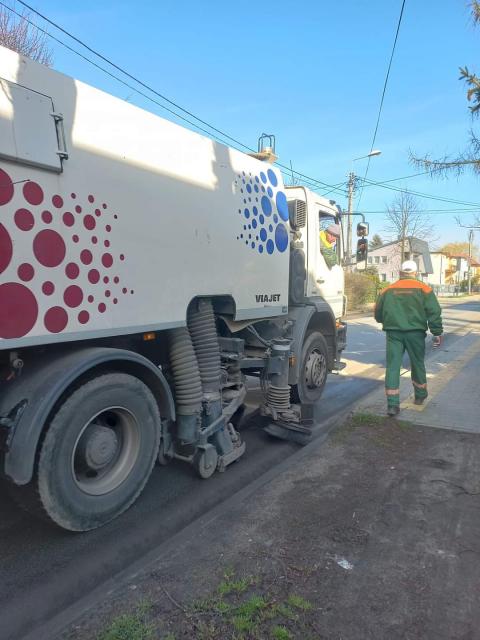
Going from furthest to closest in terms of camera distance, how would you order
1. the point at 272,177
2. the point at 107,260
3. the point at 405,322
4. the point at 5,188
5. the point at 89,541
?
1. the point at 405,322
2. the point at 272,177
3. the point at 89,541
4. the point at 107,260
5. the point at 5,188

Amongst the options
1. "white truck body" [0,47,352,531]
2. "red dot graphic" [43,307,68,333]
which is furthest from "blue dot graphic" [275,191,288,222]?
"red dot graphic" [43,307,68,333]

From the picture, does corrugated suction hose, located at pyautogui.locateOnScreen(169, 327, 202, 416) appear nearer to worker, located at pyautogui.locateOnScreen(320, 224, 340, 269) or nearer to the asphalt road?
the asphalt road

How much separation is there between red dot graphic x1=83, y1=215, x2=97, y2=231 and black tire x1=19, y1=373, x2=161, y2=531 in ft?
3.08

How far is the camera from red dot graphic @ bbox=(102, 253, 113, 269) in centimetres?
296

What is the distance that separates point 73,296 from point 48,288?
169mm

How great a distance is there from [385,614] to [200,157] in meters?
3.27

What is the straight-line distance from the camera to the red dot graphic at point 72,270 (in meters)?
2.74

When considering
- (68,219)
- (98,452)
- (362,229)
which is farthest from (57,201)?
(362,229)

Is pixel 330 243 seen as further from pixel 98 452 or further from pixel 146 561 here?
pixel 146 561

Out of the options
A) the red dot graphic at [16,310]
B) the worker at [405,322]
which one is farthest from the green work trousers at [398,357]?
the red dot graphic at [16,310]

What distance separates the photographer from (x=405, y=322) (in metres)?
5.87

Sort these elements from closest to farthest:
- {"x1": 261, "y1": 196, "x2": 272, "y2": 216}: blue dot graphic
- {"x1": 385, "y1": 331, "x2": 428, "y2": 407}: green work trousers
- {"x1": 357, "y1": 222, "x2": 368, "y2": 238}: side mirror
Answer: {"x1": 261, "y1": 196, "x2": 272, "y2": 216}: blue dot graphic → {"x1": 385, "y1": 331, "x2": 428, "y2": 407}: green work trousers → {"x1": 357, "y1": 222, "x2": 368, "y2": 238}: side mirror

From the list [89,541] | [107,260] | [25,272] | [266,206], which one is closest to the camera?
[25,272]

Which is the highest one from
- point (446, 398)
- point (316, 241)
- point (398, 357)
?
point (316, 241)
